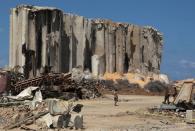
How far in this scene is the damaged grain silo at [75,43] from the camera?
150 ft

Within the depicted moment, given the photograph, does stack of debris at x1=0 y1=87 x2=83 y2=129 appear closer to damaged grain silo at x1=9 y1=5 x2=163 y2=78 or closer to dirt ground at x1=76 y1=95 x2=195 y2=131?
dirt ground at x1=76 y1=95 x2=195 y2=131

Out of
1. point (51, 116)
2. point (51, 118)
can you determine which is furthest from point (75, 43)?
point (51, 118)

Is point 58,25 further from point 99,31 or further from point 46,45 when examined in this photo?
point 99,31

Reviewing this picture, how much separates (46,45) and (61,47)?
246cm

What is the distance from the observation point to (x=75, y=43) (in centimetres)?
5122

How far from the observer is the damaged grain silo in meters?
45.8

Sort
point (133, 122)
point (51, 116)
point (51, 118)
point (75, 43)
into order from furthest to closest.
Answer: point (75, 43) → point (133, 122) → point (51, 116) → point (51, 118)

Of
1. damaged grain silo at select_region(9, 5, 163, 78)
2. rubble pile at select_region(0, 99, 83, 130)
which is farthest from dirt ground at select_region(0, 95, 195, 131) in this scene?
damaged grain silo at select_region(9, 5, 163, 78)

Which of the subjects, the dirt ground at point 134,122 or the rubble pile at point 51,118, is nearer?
the rubble pile at point 51,118

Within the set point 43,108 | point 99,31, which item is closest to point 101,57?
point 99,31

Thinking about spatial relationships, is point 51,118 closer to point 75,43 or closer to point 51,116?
point 51,116

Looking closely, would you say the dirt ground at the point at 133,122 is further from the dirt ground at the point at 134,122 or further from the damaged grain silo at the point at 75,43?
the damaged grain silo at the point at 75,43

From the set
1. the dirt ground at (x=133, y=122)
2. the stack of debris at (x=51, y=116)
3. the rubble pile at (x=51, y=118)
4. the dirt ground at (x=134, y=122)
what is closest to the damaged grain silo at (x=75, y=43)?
the dirt ground at (x=134, y=122)

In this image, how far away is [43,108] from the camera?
2075cm
